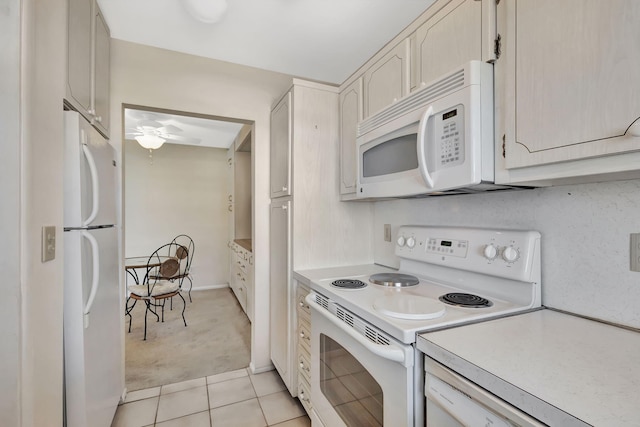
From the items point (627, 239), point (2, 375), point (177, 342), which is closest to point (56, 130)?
point (2, 375)

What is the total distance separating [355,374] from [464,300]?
529 millimetres

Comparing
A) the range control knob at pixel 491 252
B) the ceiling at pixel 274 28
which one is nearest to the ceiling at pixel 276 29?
the ceiling at pixel 274 28

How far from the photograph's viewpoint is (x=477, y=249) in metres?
1.28

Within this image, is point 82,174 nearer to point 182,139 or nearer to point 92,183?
point 92,183

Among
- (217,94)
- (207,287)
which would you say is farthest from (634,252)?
(207,287)

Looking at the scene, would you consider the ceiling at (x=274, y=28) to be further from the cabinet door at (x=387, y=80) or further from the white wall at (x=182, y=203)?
the white wall at (x=182, y=203)

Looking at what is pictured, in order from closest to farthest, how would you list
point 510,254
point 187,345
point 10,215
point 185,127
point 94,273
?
point 10,215
point 510,254
point 94,273
point 187,345
point 185,127

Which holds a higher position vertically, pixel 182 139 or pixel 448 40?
pixel 182 139

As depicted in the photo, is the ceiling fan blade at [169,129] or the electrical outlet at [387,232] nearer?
the electrical outlet at [387,232]

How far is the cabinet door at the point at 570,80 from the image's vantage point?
0.70m

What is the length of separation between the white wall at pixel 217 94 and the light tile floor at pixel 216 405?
0.25 meters

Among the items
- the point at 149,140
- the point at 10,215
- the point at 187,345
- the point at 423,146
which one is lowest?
the point at 187,345

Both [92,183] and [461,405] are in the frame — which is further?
[92,183]

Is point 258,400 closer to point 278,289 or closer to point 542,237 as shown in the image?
point 278,289
